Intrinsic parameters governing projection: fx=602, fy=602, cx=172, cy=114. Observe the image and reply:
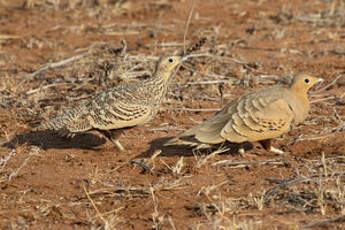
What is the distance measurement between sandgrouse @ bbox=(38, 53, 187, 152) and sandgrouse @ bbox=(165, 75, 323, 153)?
59 centimetres

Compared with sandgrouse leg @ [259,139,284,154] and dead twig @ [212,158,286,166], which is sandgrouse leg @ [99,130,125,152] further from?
sandgrouse leg @ [259,139,284,154]

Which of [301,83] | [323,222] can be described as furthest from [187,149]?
[323,222]

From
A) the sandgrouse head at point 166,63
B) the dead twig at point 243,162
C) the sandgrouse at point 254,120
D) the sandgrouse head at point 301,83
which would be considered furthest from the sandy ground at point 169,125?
the sandgrouse head at point 166,63

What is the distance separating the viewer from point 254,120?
5.69 m

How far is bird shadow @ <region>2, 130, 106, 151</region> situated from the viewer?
6.69 m

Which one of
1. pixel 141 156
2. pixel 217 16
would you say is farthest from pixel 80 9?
pixel 141 156

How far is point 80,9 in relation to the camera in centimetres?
1292

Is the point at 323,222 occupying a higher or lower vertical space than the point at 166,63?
lower

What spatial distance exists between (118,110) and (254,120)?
141 cm

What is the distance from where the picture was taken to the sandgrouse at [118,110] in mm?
6160

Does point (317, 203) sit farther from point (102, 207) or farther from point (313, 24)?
point (313, 24)

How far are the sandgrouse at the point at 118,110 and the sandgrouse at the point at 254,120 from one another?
594mm

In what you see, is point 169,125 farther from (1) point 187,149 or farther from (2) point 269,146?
(2) point 269,146

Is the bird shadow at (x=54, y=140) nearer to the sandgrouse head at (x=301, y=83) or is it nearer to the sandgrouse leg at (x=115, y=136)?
the sandgrouse leg at (x=115, y=136)
